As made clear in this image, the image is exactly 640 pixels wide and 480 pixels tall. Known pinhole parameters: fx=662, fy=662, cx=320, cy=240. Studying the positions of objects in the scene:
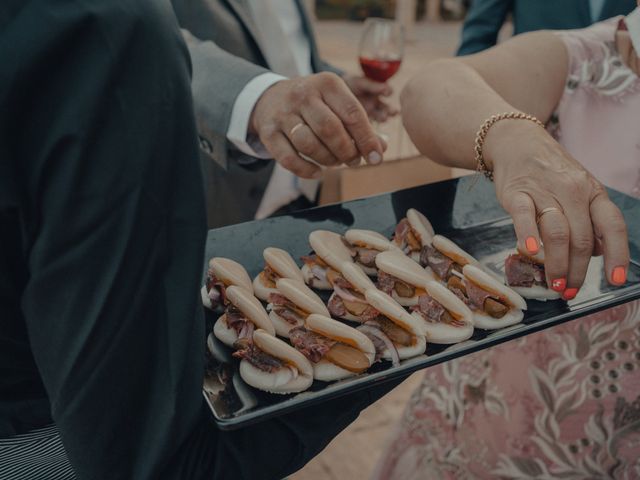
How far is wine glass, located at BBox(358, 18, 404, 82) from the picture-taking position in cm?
178

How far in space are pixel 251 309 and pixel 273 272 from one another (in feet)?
0.45

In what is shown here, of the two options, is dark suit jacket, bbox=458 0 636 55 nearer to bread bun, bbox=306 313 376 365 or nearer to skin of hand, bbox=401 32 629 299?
skin of hand, bbox=401 32 629 299

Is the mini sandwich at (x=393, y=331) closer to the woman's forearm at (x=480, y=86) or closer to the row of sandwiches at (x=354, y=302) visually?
the row of sandwiches at (x=354, y=302)

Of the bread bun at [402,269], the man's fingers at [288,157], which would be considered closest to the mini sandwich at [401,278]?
the bread bun at [402,269]

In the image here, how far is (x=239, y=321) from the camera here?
2.68ft

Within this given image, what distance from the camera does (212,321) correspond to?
869 mm

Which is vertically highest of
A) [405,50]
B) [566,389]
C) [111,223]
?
[111,223]

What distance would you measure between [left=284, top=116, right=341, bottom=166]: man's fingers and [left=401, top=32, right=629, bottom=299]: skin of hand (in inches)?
7.9

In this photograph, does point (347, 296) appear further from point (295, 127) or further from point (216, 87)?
point (216, 87)

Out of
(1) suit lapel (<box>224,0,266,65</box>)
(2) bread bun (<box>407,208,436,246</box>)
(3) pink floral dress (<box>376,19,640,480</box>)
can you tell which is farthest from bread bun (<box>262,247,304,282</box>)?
(1) suit lapel (<box>224,0,266,65</box>)

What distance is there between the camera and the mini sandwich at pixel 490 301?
0.87m

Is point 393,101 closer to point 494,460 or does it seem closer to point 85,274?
point 494,460

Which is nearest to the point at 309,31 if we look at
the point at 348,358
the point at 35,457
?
the point at 348,358

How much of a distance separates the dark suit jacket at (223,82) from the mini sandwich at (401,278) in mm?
481
